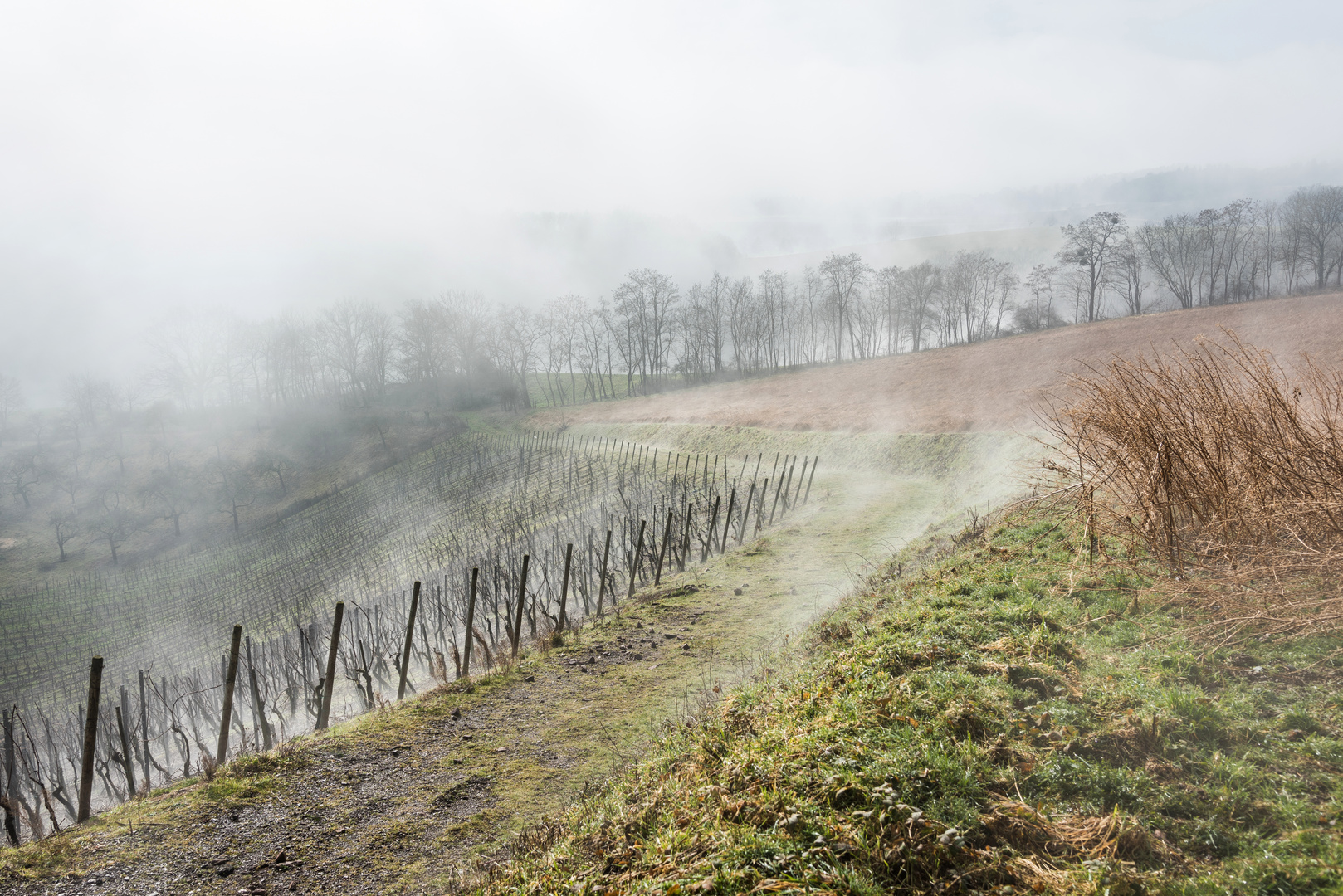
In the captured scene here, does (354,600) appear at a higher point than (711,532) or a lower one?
lower

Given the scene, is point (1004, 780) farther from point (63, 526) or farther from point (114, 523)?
point (63, 526)

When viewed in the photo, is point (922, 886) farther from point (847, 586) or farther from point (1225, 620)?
point (847, 586)

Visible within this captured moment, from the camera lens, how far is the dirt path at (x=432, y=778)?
5.62 metres

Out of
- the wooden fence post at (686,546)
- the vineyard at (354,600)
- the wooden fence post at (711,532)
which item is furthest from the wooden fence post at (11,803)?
the wooden fence post at (711,532)

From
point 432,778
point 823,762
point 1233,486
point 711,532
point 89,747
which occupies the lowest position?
point 432,778

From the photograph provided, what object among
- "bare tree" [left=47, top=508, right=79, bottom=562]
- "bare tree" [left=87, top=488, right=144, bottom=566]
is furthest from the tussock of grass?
"bare tree" [left=47, top=508, right=79, bottom=562]

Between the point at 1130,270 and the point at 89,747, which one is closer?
the point at 89,747

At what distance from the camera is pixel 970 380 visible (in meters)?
38.9

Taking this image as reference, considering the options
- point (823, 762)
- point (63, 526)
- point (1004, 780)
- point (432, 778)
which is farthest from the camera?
point (63, 526)

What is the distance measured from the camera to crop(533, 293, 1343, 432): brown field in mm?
29312

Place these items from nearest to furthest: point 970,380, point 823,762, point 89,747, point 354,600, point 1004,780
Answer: point 1004,780 → point 823,762 → point 89,747 → point 354,600 → point 970,380

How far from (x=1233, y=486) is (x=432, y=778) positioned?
358 inches

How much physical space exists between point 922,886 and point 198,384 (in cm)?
10013

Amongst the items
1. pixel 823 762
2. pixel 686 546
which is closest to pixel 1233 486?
pixel 823 762
